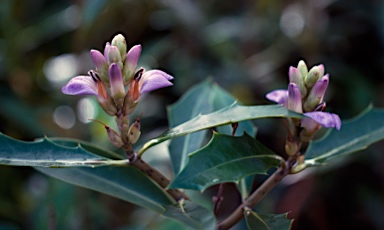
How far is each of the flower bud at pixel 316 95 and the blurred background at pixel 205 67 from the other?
1.13m

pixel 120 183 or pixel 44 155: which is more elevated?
pixel 44 155

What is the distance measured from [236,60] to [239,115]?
1.56 m

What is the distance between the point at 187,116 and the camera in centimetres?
121

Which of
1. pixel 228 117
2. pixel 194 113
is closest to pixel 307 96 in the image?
pixel 228 117

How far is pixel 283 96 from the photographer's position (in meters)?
0.92

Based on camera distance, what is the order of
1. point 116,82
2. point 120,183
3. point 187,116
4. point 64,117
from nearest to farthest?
1. point 116,82
2. point 120,183
3. point 187,116
4. point 64,117

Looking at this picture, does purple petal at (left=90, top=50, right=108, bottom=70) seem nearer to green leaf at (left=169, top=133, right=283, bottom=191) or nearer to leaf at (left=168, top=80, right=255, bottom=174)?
green leaf at (left=169, top=133, right=283, bottom=191)

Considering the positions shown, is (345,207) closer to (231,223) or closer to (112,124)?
(112,124)

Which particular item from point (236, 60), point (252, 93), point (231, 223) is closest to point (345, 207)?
point (252, 93)

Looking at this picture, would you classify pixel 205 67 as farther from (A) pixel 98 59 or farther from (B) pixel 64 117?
(A) pixel 98 59

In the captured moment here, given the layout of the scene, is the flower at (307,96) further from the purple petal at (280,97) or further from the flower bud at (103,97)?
the flower bud at (103,97)

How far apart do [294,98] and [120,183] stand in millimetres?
374

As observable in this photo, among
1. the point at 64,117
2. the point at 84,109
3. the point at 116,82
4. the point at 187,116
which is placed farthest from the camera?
the point at 64,117

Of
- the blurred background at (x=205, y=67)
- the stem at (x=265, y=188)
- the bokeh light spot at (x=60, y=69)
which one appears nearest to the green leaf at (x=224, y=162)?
the stem at (x=265, y=188)
